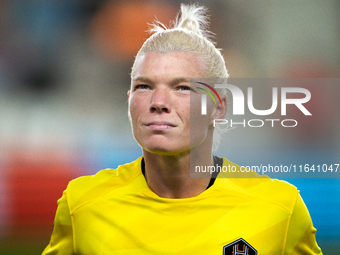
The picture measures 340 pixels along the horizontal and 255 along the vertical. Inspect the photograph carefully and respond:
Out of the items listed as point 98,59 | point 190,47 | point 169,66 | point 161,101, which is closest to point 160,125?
point 161,101

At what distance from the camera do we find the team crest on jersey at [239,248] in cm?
127

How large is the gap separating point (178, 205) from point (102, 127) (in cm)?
356

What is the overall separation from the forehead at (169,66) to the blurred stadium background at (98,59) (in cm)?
305

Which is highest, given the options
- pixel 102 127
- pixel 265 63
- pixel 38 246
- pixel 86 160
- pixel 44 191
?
pixel 265 63

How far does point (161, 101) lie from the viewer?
117 cm

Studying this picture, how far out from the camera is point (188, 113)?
3.99ft

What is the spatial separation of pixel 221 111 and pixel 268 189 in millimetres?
379

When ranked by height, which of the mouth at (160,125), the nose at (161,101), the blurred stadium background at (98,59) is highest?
the blurred stadium background at (98,59)

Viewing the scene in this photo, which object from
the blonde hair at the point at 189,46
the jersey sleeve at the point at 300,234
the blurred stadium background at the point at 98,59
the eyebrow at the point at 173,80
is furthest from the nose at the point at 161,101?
the blurred stadium background at the point at 98,59

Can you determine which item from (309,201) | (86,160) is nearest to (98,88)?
(86,160)

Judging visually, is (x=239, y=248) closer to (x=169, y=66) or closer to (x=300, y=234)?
(x=300, y=234)

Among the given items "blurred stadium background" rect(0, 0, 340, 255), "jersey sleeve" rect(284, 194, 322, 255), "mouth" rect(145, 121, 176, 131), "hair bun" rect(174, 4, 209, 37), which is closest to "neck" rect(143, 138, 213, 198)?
"mouth" rect(145, 121, 176, 131)

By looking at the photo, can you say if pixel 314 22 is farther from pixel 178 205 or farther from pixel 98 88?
pixel 178 205

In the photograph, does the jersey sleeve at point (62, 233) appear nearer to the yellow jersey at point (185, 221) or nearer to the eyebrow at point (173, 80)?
the yellow jersey at point (185, 221)
